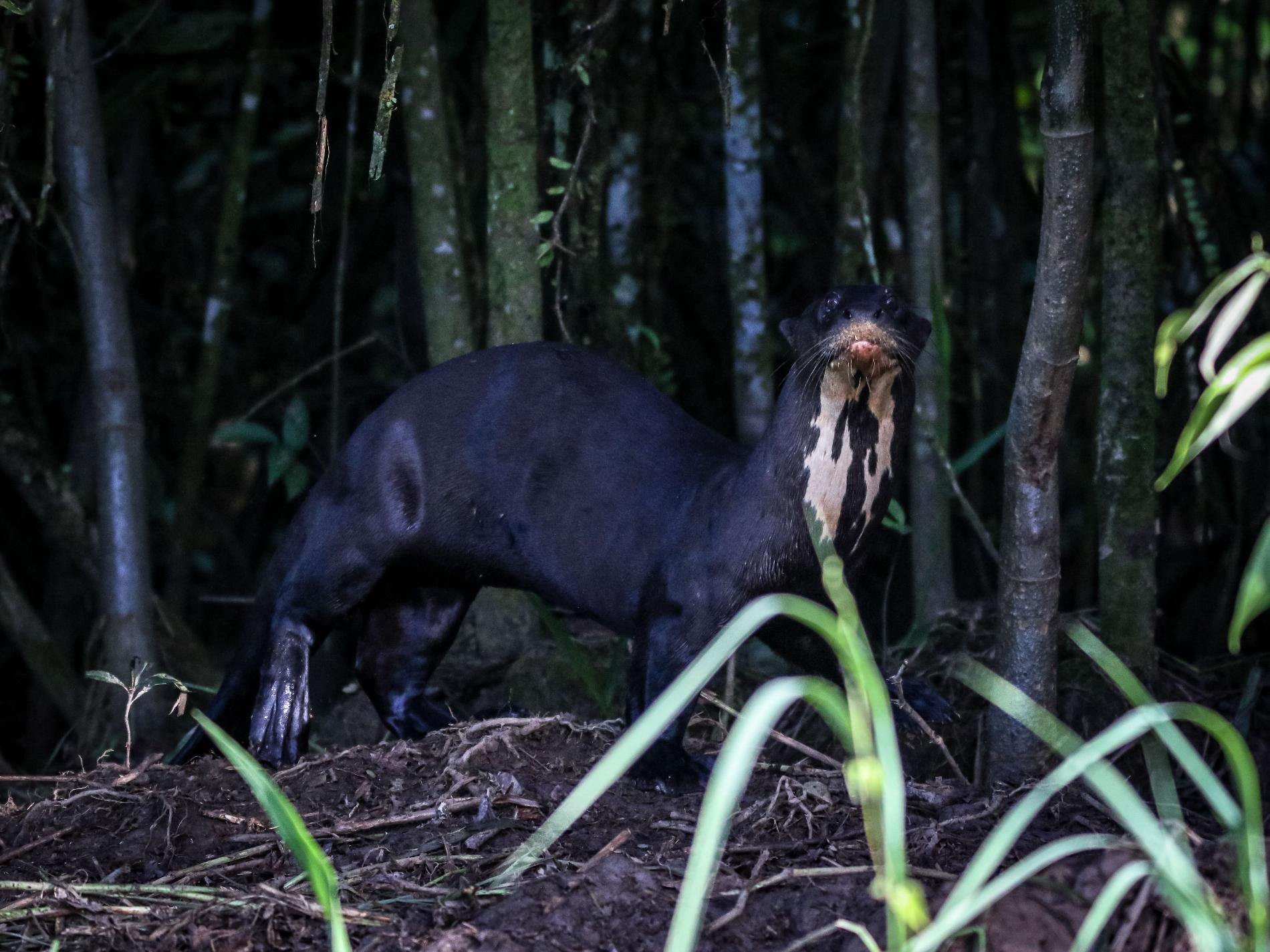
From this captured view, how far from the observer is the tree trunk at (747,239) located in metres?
3.83

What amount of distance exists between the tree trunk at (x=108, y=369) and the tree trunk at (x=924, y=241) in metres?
1.82

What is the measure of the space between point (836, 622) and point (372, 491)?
6.55 ft

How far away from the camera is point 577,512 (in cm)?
305

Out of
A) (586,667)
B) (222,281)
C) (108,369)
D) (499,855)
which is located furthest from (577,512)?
(222,281)

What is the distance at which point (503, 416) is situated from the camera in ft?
10.3

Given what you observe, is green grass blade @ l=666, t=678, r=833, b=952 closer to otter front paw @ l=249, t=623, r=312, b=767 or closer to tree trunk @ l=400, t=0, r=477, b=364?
otter front paw @ l=249, t=623, r=312, b=767

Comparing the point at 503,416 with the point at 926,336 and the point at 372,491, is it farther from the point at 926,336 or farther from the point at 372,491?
the point at 926,336

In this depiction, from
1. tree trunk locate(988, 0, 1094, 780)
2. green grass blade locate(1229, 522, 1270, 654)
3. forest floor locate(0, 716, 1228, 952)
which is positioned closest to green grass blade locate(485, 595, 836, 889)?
green grass blade locate(1229, 522, 1270, 654)

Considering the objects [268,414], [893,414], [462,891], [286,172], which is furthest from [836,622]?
[286,172]

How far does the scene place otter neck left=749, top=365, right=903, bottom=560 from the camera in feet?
8.94

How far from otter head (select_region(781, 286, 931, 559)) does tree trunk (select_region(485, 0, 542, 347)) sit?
0.87 m

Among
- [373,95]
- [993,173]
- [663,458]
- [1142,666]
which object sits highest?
[373,95]

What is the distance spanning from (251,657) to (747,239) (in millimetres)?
1532

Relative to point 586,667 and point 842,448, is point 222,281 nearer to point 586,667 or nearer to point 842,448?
point 586,667
